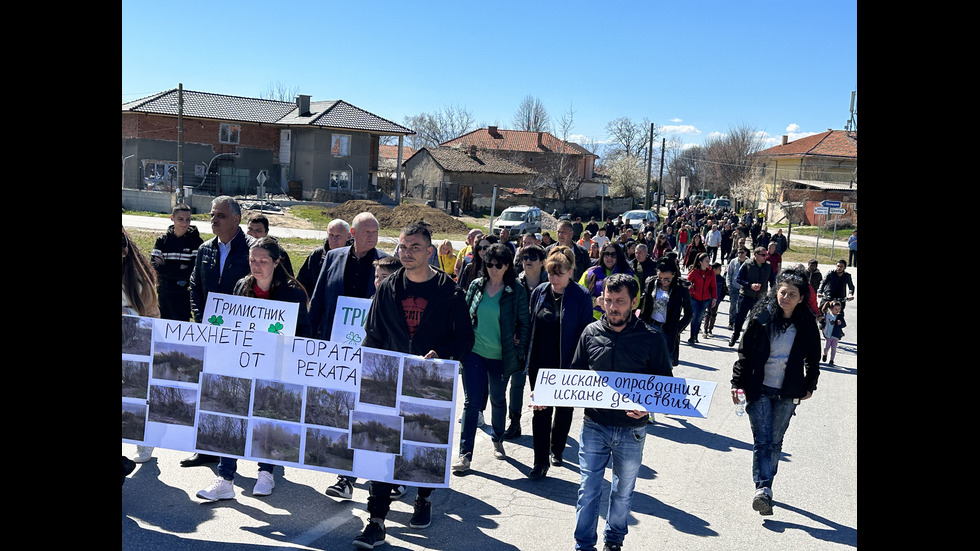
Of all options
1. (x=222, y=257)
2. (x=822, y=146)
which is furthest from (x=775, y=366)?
(x=822, y=146)

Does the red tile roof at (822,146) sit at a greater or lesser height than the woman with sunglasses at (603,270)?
greater

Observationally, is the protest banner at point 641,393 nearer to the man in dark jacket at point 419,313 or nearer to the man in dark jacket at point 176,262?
the man in dark jacket at point 419,313

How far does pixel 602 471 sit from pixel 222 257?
153 inches

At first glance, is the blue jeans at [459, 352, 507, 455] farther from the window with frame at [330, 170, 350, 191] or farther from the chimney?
the chimney

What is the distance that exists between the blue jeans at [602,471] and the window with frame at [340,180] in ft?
181

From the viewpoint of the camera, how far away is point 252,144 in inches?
2309

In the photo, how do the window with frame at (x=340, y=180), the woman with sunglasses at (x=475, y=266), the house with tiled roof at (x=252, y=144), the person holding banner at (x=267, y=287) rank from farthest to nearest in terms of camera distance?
the window with frame at (x=340, y=180)
the house with tiled roof at (x=252, y=144)
the woman with sunglasses at (x=475, y=266)
the person holding banner at (x=267, y=287)

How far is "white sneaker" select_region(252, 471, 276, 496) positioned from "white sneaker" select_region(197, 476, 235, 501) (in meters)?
0.18

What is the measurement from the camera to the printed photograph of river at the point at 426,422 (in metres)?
5.17

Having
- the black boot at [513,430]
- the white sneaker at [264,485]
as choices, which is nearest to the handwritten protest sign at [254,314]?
the white sneaker at [264,485]

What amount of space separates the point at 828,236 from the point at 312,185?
37.2m

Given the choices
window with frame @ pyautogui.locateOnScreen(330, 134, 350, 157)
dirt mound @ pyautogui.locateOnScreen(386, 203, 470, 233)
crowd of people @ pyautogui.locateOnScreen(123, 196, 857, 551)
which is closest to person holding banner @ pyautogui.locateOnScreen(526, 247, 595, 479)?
crowd of people @ pyautogui.locateOnScreen(123, 196, 857, 551)
